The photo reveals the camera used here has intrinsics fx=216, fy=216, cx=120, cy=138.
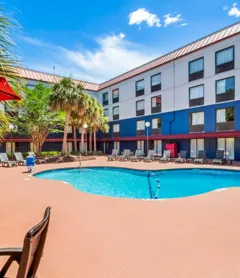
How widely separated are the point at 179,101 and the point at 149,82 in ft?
18.0

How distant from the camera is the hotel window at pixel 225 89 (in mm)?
20500

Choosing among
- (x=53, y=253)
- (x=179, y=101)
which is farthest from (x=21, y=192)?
(x=179, y=101)

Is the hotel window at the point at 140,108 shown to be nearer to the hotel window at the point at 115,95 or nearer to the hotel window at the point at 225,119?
the hotel window at the point at 115,95

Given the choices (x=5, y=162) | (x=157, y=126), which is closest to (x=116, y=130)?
(x=157, y=126)

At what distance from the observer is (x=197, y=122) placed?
2367cm

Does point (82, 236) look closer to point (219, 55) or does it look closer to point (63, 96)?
point (63, 96)

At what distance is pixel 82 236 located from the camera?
4301 millimetres

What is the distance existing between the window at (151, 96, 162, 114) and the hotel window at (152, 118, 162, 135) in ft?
3.85

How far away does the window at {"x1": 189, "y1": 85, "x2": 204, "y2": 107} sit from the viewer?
75.7 ft

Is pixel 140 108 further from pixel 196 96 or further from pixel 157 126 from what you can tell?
pixel 196 96

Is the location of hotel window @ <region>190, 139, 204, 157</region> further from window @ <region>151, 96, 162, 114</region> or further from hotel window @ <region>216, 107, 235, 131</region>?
window @ <region>151, 96, 162, 114</region>

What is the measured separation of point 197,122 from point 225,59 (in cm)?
672

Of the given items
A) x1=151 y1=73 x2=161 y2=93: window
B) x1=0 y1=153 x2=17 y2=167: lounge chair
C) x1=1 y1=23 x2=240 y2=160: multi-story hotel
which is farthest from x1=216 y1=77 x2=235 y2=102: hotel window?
x1=0 y1=153 x2=17 y2=167: lounge chair

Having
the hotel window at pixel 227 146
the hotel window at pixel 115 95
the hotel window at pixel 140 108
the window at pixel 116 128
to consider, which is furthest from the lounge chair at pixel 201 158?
the hotel window at pixel 115 95
